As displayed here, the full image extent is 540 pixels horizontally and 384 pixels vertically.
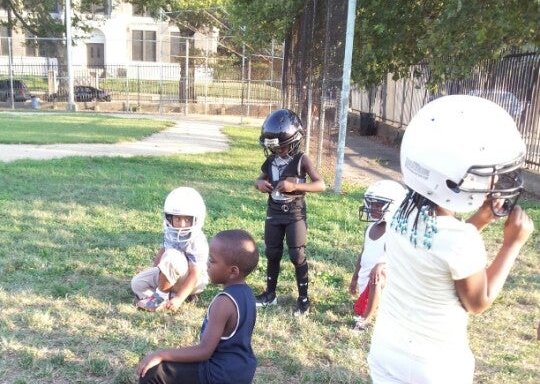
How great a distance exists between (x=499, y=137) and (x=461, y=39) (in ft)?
24.5

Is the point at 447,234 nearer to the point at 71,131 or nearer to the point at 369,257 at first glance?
the point at 369,257

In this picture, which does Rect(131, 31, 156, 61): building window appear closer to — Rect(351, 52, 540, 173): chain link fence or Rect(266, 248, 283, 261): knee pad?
Rect(351, 52, 540, 173): chain link fence

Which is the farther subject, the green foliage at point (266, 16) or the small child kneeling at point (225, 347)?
the green foliage at point (266, 16)

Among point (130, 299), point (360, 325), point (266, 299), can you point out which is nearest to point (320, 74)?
point (266, 299)

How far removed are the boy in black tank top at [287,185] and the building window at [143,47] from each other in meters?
47.1

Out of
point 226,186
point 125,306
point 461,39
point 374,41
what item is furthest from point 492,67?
point 125,306

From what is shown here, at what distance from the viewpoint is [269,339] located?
3953mm

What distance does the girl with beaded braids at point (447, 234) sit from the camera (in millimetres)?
1750

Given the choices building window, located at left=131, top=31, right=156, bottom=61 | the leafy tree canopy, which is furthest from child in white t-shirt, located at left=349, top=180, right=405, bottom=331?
building window, located at left=131, top=31, right=156, bottom=61

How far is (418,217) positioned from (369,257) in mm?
2354

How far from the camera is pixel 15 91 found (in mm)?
30609

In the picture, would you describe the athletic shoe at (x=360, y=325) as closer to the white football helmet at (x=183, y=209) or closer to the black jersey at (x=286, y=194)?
the black jersey at (x=286, y=194)

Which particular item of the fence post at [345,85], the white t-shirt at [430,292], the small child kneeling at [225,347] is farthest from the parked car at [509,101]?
the white t-shirt at [430,292]

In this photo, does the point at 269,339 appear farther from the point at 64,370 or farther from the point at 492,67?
the point at 492,67
